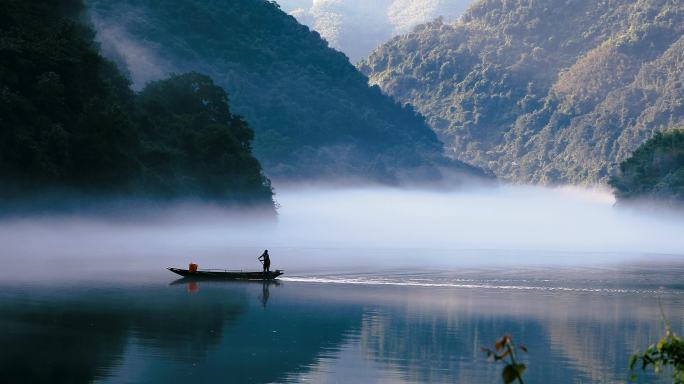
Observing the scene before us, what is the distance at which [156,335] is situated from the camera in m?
39.5

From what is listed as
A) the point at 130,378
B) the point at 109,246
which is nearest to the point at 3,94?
the point at 109,246

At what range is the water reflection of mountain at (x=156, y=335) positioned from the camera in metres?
32.5

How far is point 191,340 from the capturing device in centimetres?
3878

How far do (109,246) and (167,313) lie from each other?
1954 inches

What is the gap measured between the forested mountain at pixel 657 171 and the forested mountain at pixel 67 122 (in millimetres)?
71348

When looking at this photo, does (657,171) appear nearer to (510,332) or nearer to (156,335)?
(510,332)

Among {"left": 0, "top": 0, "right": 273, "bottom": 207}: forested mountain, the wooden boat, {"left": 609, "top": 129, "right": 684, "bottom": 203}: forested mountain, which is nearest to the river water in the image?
the wooden boat

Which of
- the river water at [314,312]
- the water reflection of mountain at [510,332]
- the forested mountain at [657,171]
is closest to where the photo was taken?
the river water at [314,312]

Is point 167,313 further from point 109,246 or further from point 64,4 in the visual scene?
point 64,4

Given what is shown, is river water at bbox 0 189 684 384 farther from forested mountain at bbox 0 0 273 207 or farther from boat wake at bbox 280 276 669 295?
forested mountain at bbox 0 0 273 207

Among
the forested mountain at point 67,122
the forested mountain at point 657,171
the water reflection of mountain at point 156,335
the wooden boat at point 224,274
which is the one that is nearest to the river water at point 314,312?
the water reflection of mountain at point 156,335

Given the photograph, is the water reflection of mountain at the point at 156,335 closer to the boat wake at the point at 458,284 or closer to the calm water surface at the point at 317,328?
the calm water surface at the point at 317,328

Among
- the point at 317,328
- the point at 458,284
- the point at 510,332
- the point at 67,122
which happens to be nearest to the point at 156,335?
the point at 317,328

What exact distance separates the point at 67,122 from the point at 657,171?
10235 cm
